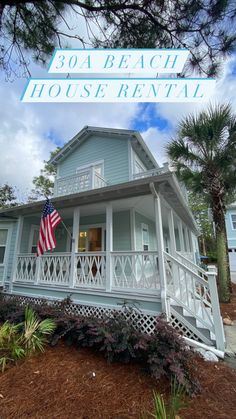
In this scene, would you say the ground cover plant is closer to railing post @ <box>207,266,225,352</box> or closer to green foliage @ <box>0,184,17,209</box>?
railing post @ <box>207,266,225,352</box>

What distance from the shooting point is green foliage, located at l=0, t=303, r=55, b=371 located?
3.78 meters

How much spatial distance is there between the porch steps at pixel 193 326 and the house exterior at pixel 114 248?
19 millimetres

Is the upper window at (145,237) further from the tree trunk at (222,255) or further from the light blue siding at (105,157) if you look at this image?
the tree trunk at (222,255)

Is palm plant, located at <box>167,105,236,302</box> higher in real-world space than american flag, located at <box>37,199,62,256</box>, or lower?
higher

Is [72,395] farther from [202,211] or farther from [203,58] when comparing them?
[202,211]

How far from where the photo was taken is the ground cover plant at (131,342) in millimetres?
3133

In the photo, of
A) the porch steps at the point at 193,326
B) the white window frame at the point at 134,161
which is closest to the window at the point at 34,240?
the white window frame at the point at 134,161

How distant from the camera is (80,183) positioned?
8562mm

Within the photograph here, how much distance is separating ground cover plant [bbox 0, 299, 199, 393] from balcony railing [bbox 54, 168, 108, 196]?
192 inches

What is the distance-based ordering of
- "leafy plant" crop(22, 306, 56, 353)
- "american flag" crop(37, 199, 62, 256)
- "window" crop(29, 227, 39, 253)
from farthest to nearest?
1. "window" crop(29, 227, 39, 253)
2. "american flag" crop(37, 199, 62, 256)
3. "leafy plant" crop(22, 306, 56, 353)

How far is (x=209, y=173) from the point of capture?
889cm

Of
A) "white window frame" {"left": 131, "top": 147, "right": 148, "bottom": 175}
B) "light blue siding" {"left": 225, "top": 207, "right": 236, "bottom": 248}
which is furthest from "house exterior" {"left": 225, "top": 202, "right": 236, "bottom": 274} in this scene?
"white window frame" {"left": 131, "top": 147, "right": 148, "bottom": 175}

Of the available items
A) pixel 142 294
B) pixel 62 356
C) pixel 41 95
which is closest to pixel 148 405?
pixel 62 356

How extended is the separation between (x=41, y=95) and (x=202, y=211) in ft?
95.3
